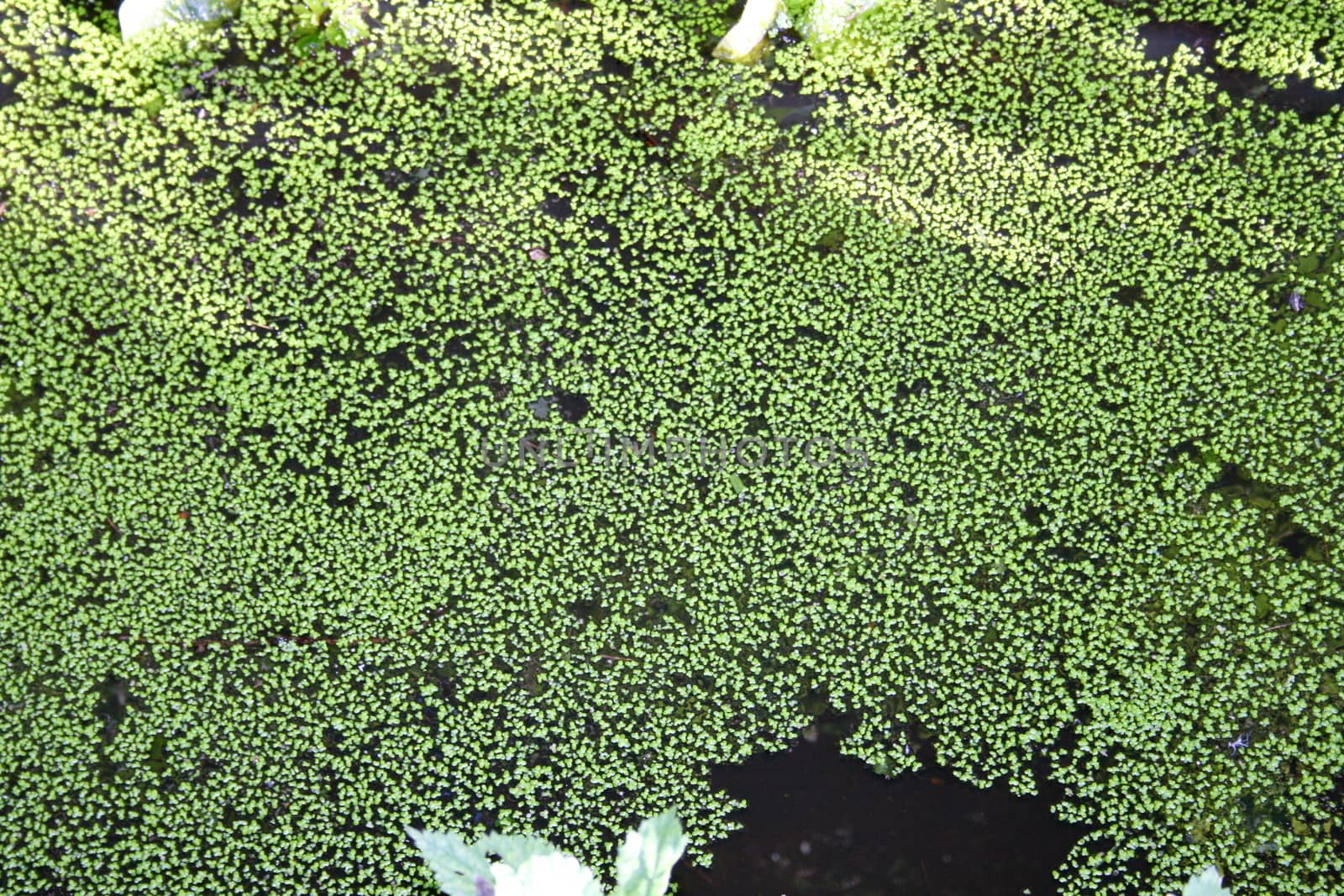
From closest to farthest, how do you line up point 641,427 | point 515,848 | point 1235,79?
1. point 515,848
2. point 641,427
3. point 1235,79

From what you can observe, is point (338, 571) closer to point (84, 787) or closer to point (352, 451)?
point (352, 451)

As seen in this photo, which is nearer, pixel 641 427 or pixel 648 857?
pixel 648 857

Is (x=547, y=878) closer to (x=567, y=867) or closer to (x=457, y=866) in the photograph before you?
(x=567, y=867)

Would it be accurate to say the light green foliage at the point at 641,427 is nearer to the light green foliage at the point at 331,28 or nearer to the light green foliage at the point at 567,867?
the light green foliage at the point at 331,28

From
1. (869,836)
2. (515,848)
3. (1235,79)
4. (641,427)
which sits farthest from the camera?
(1235,79)

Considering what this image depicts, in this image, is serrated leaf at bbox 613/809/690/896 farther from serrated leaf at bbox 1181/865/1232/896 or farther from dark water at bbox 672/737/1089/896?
dark water at bbox 672/737/1089/896

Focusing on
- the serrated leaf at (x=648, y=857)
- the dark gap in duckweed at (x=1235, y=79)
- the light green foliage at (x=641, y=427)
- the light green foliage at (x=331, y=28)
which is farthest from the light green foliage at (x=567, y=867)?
the dark gap in duckweed at (x=1235, y=79)

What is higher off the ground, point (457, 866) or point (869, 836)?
point (869, 836)

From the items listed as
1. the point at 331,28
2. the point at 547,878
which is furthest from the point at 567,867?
the point at 331,28
